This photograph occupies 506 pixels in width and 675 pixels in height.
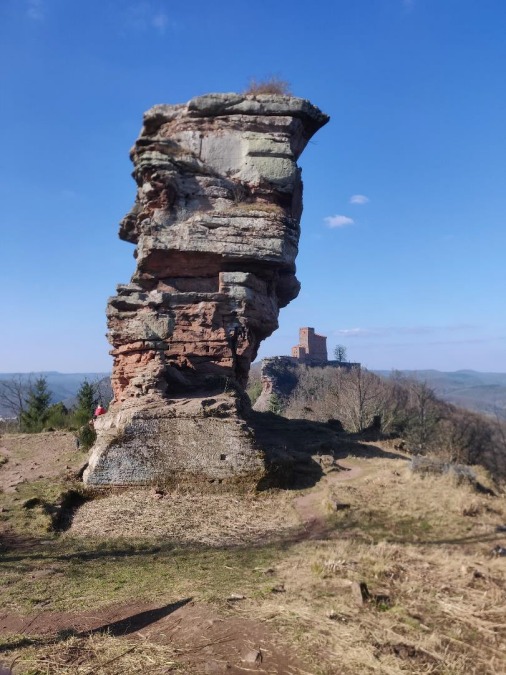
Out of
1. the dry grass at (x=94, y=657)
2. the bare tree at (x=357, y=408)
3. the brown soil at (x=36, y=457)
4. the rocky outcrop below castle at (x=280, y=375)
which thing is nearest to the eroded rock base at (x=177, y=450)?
the brown soil at (x=36, y=457)

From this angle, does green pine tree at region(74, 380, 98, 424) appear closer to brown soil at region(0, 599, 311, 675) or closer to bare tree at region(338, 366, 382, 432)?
bare tree at region(338, 366, 382, 432)

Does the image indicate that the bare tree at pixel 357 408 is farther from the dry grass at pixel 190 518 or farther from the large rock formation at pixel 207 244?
the dry grass at pixel 190 518

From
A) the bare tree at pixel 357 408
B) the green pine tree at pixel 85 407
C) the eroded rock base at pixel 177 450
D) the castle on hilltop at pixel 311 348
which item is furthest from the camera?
the castle on hilltop at pixel 311 348

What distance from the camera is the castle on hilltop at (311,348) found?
7820 centimetres

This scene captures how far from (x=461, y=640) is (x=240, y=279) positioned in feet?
31.3

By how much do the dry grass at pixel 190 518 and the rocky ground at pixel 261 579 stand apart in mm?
35

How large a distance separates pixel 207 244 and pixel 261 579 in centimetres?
871

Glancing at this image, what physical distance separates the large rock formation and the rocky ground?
2.69m

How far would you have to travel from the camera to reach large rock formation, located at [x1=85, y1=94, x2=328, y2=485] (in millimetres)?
11953

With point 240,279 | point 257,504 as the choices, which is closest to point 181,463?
point 257,504

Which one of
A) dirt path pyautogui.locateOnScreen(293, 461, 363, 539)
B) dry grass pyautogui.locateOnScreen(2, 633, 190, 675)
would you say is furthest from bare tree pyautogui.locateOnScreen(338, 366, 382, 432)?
dry grass pyautogui.locateOnScreen(2, 633, 190, 675)

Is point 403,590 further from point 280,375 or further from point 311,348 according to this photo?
point 311,348

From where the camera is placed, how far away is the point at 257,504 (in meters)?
9.32

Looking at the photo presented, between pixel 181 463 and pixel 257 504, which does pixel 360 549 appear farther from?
pixel 181 463
